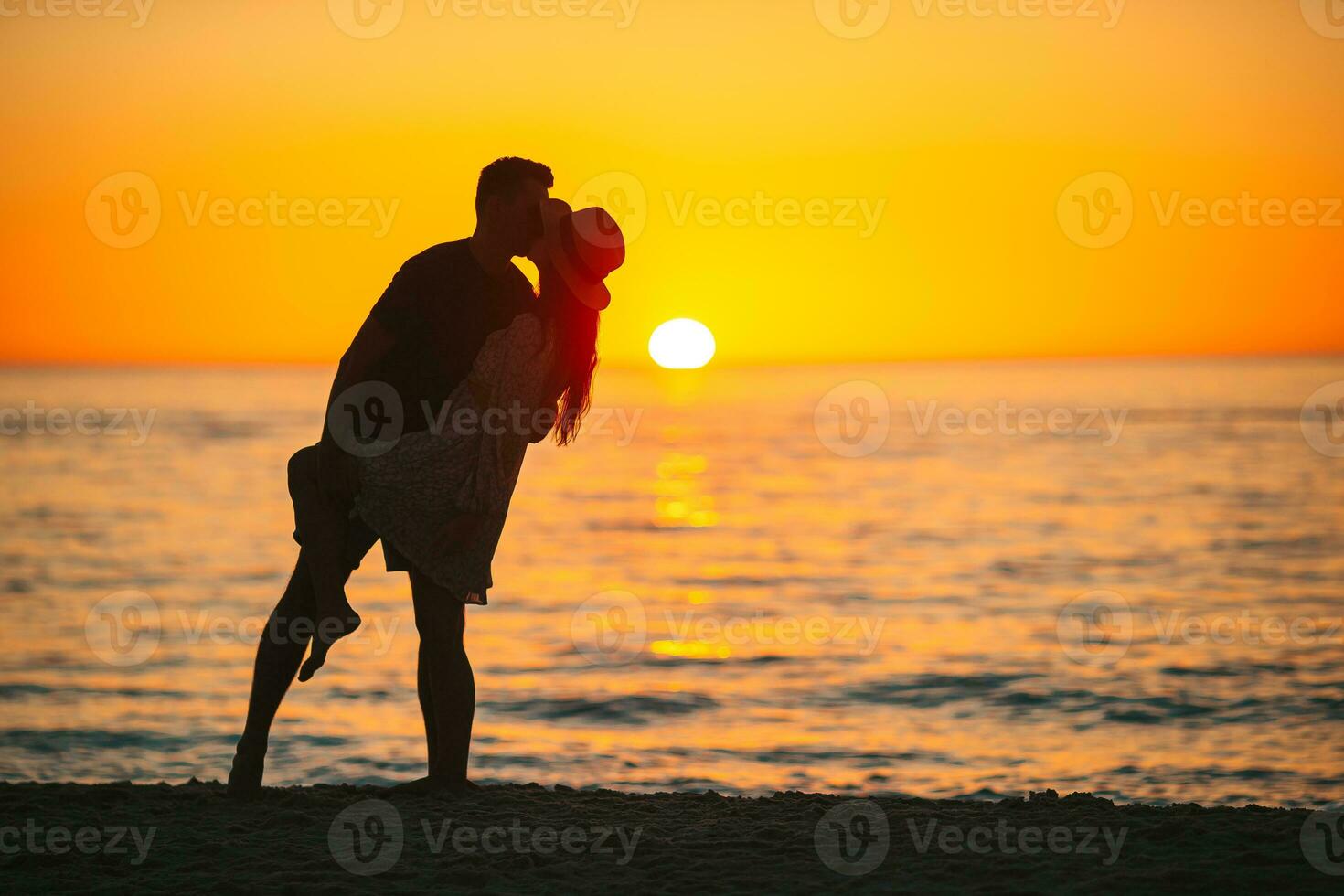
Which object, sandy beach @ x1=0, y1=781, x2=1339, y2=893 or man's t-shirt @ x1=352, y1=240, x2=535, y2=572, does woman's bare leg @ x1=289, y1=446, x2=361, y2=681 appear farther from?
sandy beach @ x1=0, y1=781, x2=1339, y2=893

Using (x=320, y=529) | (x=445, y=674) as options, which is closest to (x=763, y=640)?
(x=445, y=674)

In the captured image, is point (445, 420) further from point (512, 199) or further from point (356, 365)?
point (512, 199)

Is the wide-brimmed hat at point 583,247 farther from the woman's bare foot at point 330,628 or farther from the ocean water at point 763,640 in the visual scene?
the ocean water at point 763,640

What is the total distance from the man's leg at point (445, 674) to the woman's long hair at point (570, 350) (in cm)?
70

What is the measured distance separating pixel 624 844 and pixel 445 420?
156 cm

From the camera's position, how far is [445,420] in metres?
4.63

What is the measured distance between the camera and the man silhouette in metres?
4.56

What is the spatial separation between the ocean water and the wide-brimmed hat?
453 centimetres

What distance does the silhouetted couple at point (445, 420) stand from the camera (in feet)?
14.9

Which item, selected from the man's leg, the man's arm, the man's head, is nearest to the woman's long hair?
the man's head

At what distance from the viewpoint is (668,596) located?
1772cm

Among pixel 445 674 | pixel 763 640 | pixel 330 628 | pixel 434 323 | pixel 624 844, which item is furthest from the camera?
pixel 763 640

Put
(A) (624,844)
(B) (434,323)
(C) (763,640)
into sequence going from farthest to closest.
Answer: (C) (763,640)
(B) (434,323)
(A) (624,844)

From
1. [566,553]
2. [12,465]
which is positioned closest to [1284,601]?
[566,553]
